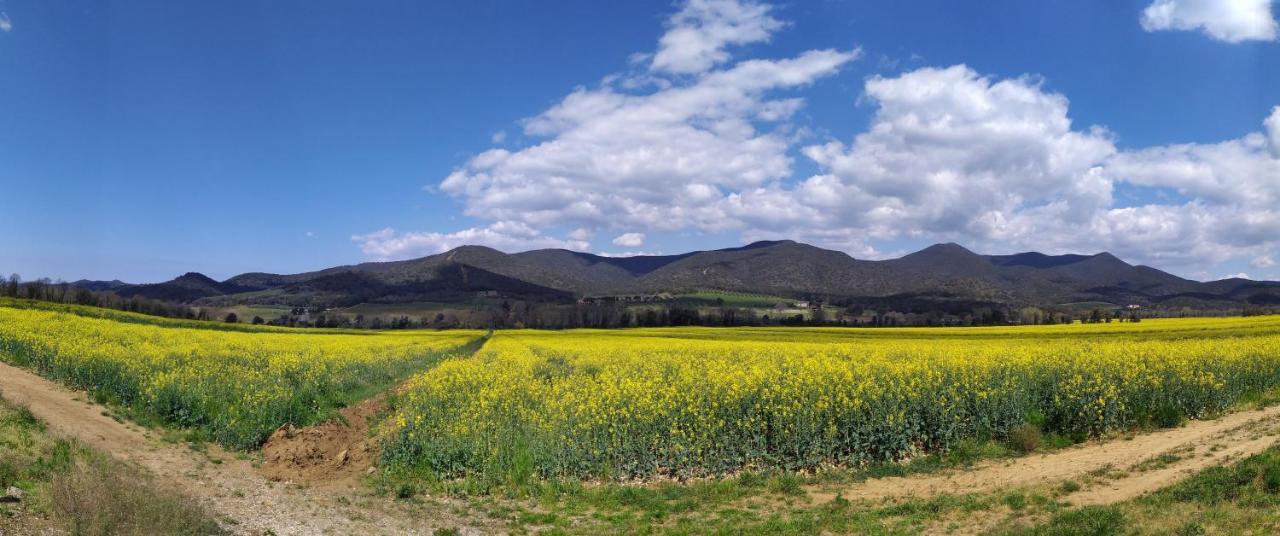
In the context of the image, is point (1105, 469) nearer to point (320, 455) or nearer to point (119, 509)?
point (119, 509)

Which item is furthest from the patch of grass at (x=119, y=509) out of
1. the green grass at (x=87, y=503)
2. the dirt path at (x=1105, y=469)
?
the dirt path at (x=1105, y=469)

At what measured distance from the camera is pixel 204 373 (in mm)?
20312

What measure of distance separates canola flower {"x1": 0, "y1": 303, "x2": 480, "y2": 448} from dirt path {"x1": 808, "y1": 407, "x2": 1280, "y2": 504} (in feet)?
49.0

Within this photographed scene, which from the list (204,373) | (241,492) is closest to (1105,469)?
(241,492)

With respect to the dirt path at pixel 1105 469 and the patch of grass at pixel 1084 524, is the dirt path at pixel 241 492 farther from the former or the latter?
the patch of grass at pixel 1084 524

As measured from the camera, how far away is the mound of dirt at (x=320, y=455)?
14109mm

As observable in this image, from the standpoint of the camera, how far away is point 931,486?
12.3 meters

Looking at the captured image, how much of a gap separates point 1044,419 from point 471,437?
13.9 metres

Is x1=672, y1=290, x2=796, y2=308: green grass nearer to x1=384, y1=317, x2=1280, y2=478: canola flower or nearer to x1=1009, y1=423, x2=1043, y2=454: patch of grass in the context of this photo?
x1=384, y1=317, x2=1280, y2=478: canola flower

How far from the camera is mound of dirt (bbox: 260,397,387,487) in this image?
14.1 meters

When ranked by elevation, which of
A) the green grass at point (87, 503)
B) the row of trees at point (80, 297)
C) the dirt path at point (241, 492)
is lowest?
the dirt path at point (241, 492)

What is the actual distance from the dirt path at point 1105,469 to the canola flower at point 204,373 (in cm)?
1493

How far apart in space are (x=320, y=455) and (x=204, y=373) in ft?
25.9

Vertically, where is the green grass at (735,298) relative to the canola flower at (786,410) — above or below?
above
